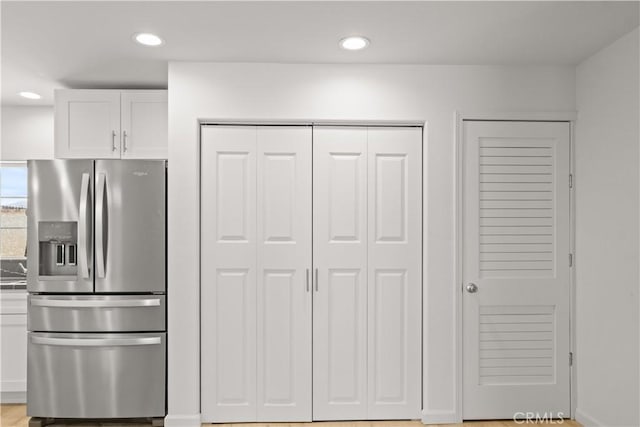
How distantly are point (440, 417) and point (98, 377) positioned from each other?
2224mm

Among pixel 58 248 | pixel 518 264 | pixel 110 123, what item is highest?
pixel 110 123

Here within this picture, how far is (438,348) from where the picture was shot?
2.88 m

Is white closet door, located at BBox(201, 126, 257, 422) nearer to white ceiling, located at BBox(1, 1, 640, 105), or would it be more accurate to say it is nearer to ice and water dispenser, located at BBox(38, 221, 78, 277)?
white ceiling, located at BBox(1, 1, 640, 105)

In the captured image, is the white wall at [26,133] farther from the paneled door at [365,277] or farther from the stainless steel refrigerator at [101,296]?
the paneled door at [365,277]

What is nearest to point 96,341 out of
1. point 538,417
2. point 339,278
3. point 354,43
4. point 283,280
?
point 283,280

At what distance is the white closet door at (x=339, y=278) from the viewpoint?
290 centimetres

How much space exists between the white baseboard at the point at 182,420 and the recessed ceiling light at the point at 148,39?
7.47 ft

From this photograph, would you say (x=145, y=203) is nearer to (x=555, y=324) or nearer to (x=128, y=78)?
(x=128, y=78)

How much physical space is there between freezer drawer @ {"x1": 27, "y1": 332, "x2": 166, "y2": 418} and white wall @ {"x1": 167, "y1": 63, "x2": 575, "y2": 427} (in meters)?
0.14

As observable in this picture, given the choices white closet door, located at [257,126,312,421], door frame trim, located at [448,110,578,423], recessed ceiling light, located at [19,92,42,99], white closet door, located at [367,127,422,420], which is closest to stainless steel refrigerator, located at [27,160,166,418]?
white closet door, located at [257,126,312,421]

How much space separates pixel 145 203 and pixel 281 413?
163cm

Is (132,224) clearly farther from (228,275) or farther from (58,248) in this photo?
(228,275)

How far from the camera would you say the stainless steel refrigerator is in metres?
2.81

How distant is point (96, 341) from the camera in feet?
9.14
